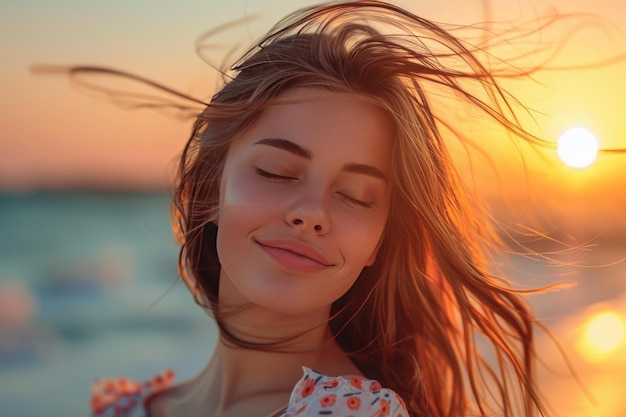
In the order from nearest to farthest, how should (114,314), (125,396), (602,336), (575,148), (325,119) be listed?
1. (325,119)
2. (575,148)
3. (125,396)
4. (602,336)
5. (114,314)

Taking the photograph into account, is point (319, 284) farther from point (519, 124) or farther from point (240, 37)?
point (240, 37)

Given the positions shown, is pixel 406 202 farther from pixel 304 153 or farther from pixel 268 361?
pixel 268 361

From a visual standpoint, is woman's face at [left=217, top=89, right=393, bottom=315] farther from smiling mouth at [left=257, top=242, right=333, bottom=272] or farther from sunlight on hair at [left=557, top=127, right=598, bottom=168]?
sunlight on hair at [left=557, top=127, right=598, bottom=168]

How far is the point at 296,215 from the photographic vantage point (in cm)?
221

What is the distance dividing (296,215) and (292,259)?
13 centimetres

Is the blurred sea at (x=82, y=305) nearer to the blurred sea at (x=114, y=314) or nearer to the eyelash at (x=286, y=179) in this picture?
the blurred sea at (x=114, y=314)

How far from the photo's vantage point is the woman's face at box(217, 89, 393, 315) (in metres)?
2.25

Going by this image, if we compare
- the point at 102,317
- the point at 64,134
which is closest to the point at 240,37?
the point at 102,317

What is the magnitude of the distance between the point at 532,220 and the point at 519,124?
39cm

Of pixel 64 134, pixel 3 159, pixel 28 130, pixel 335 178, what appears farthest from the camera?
pixel 3 159

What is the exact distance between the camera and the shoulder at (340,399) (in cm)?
202

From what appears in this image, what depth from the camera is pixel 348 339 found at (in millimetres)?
2742

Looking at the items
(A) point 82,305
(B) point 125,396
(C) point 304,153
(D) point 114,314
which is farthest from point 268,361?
(A) point 82,305

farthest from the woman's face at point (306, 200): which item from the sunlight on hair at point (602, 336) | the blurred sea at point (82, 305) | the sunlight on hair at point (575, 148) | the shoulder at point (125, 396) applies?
the sunlight on hair at point (602, 336)
